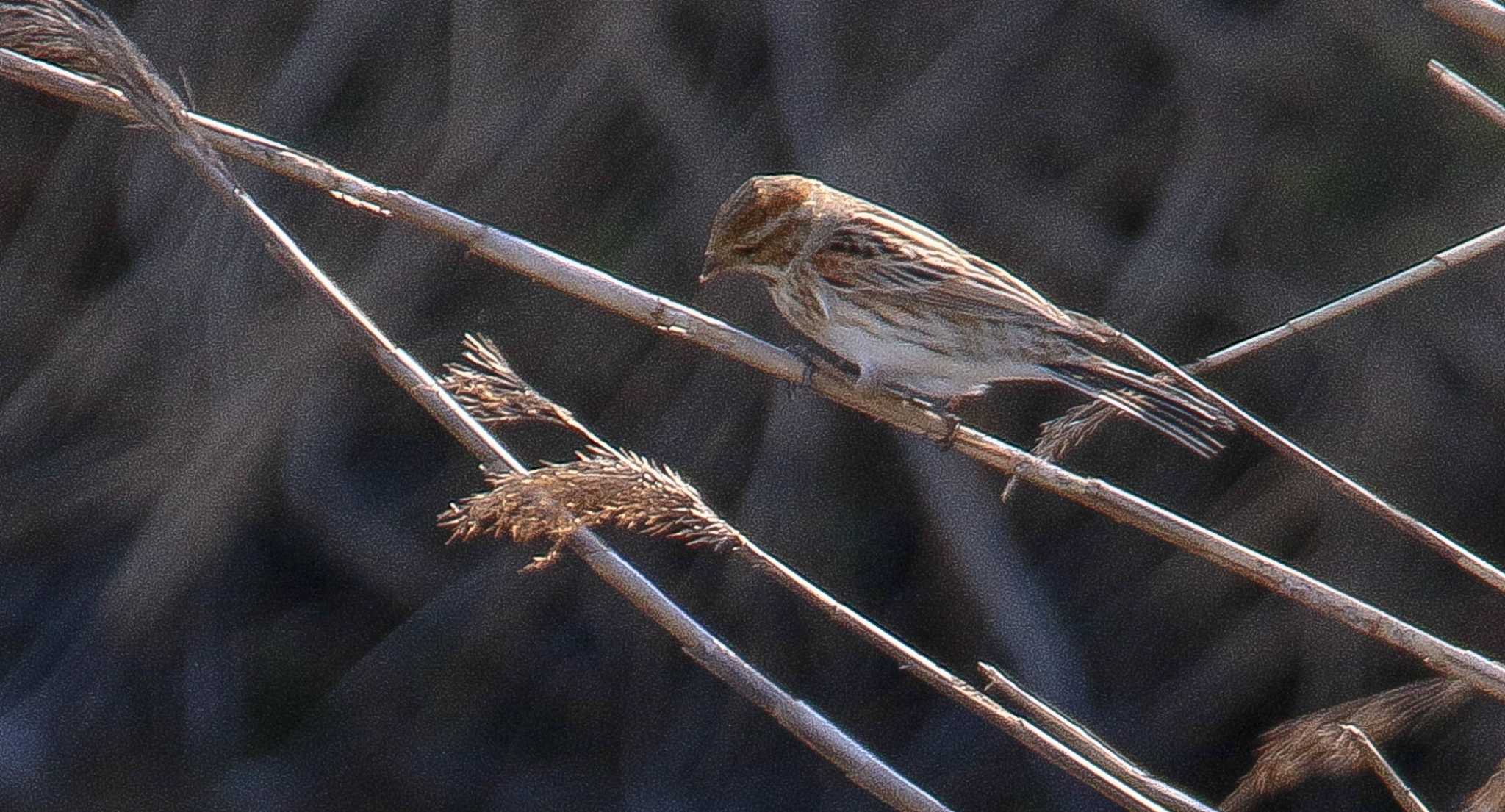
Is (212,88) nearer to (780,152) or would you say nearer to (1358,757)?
(780,152)

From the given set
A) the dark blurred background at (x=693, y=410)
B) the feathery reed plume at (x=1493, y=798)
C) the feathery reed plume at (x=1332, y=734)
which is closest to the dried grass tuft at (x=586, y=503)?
the feathery reed plume at (x=1332, y=734)

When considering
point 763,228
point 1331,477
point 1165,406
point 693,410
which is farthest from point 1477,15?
point 693,410

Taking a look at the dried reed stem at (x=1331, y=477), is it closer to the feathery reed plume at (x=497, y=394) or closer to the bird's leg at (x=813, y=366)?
the bird's leg at (x=813, y=366)

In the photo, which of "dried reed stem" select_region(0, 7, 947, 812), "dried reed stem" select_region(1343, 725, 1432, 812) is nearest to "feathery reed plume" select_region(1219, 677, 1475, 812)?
"dried reed stem" select_region(1343, 725, 1432, 812)

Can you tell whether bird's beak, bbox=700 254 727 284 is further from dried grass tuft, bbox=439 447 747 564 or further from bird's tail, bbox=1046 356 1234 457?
dried grass tuft, bbox=439 447 747 564

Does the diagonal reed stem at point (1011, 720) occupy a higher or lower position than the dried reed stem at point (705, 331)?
lower
